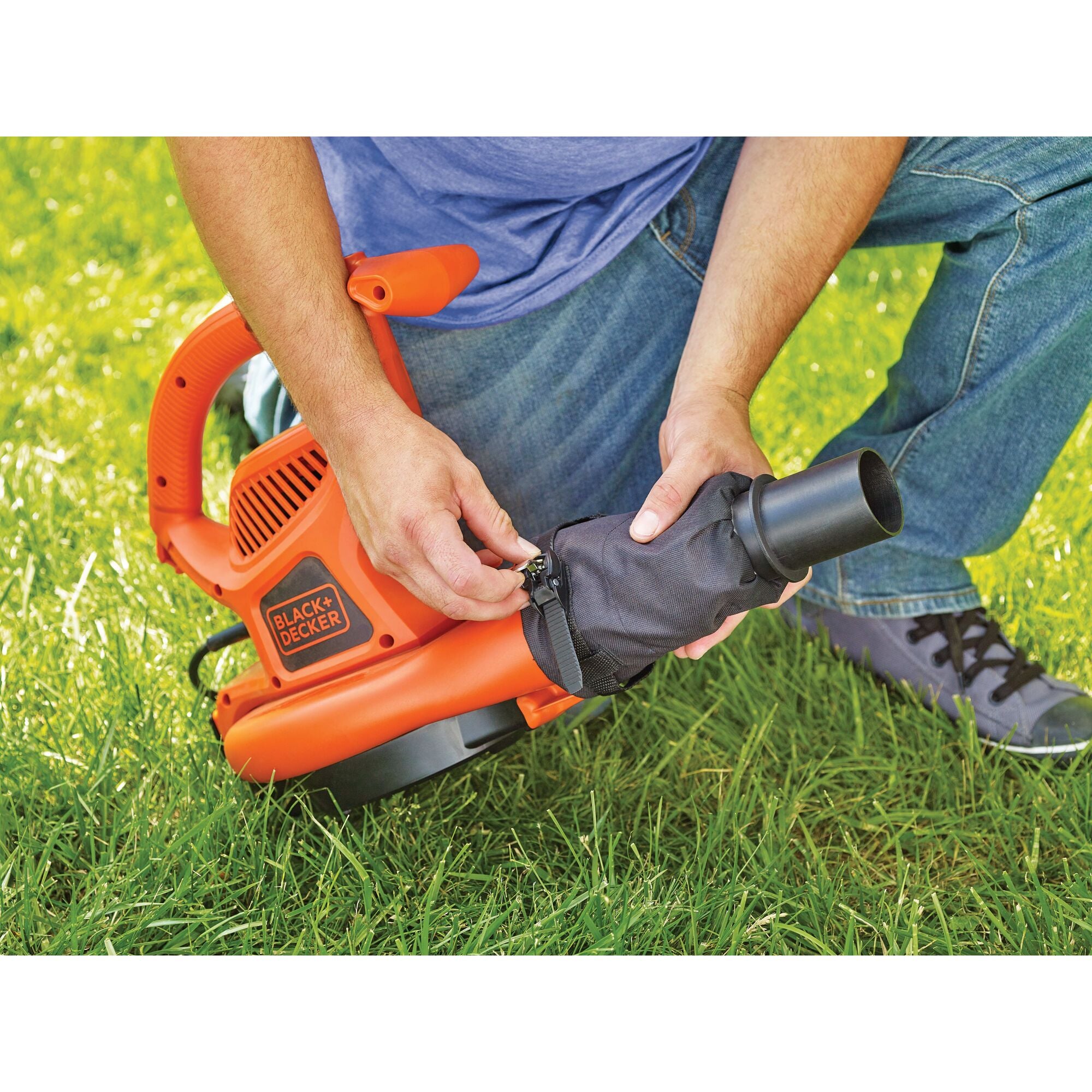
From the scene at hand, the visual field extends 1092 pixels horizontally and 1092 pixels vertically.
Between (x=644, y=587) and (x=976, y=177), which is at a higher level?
(x=976, y=177)

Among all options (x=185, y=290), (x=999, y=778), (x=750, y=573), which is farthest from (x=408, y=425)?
(x=185, y=290)

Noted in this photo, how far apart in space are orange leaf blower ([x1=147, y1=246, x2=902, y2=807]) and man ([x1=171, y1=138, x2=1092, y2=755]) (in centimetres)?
7

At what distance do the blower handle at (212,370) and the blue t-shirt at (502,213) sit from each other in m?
0.18

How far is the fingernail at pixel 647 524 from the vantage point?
1309 mm

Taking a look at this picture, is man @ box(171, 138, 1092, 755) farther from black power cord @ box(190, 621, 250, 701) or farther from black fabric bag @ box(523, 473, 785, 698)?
black power cord @ box(190, 621, 250, 701)

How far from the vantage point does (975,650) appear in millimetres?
1832

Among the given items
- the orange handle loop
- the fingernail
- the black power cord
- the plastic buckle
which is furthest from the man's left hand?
the black power cord

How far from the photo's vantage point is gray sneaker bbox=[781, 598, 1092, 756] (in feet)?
5.70

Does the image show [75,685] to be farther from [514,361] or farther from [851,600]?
[851,600]

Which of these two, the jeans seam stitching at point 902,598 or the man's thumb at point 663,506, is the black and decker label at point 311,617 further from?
the jeans seam stitching at point 902,598

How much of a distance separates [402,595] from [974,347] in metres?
0.94

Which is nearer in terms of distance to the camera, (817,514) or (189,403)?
(817,514)

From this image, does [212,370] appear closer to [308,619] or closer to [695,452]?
[308,619]

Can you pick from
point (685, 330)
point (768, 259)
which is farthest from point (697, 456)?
point (685, 330)
